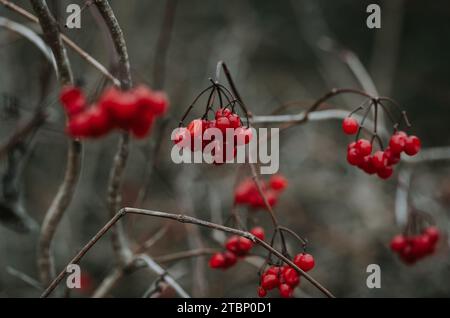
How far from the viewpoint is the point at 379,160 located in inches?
60.3

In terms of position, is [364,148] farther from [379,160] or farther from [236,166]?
[236,166]

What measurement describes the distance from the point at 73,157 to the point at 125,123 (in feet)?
2.54

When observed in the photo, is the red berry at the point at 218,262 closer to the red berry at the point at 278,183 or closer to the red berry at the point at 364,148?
the red berry at the point at 278,183

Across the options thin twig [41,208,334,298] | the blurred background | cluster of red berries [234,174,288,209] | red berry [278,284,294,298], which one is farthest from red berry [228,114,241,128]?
the blurred background

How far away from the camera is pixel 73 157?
162 cm

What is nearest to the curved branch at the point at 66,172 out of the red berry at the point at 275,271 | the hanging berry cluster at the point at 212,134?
the hanging berry cluster at the point at 212,134

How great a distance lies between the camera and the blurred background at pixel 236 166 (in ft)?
8.73

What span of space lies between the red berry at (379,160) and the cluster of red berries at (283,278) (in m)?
0.39

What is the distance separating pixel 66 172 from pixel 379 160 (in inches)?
42.0

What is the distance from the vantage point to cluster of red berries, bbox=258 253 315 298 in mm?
1379

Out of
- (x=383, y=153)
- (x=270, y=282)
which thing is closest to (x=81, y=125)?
(x=270, y=282)

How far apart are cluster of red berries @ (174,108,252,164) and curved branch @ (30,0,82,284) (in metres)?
0.48
